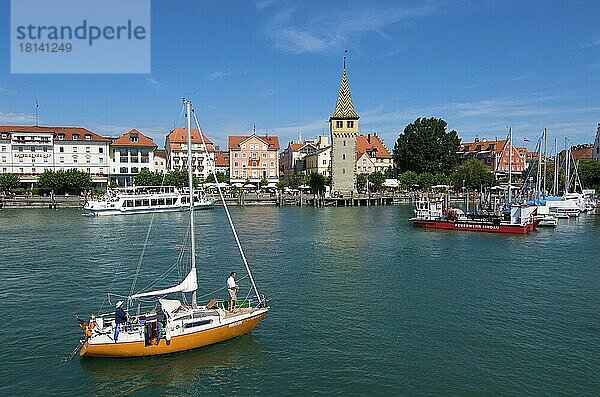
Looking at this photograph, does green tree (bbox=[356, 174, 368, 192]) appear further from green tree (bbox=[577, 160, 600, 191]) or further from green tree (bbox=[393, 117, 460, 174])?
green tree (bbox=[577, 160, 600, 191])

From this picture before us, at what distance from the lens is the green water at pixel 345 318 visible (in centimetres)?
1523

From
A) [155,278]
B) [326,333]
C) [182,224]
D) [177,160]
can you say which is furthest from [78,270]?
[177,160]

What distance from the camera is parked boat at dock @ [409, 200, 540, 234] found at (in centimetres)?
4886

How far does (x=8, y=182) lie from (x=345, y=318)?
8160cm

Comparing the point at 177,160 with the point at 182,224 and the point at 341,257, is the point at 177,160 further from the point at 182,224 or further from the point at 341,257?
the point at 341,257

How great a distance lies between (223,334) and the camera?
57.7 feet

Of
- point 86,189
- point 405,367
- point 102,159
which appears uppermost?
point 102,159

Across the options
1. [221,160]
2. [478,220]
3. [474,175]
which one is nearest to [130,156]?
[221,160]

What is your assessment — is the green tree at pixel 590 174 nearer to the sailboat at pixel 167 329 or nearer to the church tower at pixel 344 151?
the church tower at pixel 344 151

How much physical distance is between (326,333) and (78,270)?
1771 cm

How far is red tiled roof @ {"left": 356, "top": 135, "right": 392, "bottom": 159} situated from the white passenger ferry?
52.4 meters

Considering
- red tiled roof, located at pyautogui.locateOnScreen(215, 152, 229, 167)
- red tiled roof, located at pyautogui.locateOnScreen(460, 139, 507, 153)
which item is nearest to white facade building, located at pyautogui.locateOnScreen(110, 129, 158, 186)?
red tiled roof, located at pyautogui.locateOnScreen(215, 152, 229, 167)

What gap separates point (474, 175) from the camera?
323 ft

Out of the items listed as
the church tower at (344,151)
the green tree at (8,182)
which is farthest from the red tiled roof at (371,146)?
the green tree at (8,182)
